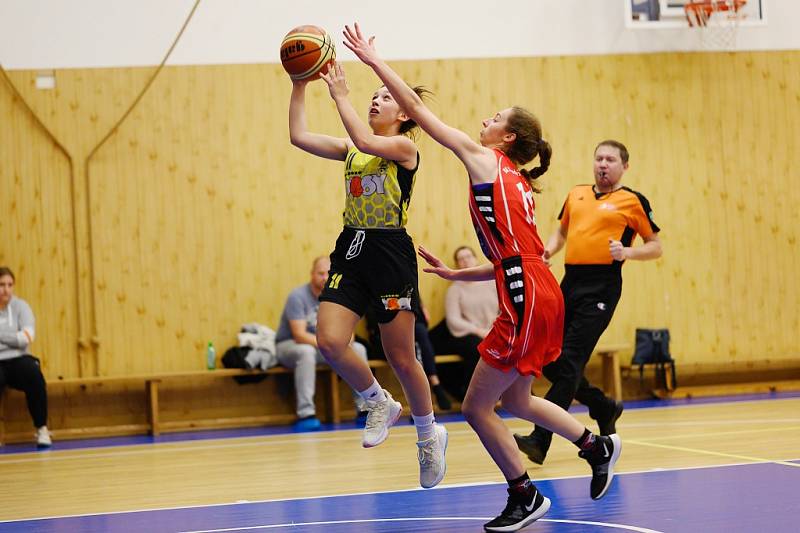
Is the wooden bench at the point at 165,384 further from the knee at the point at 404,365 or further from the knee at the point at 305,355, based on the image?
the knee at the point at 404,365

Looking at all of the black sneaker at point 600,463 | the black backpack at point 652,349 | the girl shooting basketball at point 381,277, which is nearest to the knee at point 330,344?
the girl shooting basketball at point 381,277

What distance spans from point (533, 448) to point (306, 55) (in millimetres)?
2408

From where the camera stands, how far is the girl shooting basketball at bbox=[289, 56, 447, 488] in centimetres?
439

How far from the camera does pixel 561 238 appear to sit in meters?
6.11

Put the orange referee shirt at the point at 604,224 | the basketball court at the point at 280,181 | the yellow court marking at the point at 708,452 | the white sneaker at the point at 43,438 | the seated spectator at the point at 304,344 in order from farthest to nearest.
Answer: the basketball court at the point at 280,181
the seated spectator at the point at 304,344
the white sneaker at the point at 43,438
the orange referee shirt at the point at 604,224
the yellow court marking at the point at 708,452

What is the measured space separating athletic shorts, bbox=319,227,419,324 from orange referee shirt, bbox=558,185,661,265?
1.63 m

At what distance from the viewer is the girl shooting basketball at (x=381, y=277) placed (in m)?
4.39

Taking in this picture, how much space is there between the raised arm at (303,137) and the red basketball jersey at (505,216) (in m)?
1.04

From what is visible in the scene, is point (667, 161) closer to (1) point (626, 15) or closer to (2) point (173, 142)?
(1) point (626, 15)

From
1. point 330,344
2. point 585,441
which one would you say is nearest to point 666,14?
point 585,441

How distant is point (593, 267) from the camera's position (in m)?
5.77

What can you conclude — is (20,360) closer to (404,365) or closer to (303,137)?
(303,137)

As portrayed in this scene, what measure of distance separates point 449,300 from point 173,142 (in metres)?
2.85

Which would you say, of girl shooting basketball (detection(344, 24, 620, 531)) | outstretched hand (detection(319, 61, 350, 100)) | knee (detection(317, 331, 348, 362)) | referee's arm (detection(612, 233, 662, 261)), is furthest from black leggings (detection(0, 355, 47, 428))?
girl shooting basketball (detection(344, 24, 620, 531))
